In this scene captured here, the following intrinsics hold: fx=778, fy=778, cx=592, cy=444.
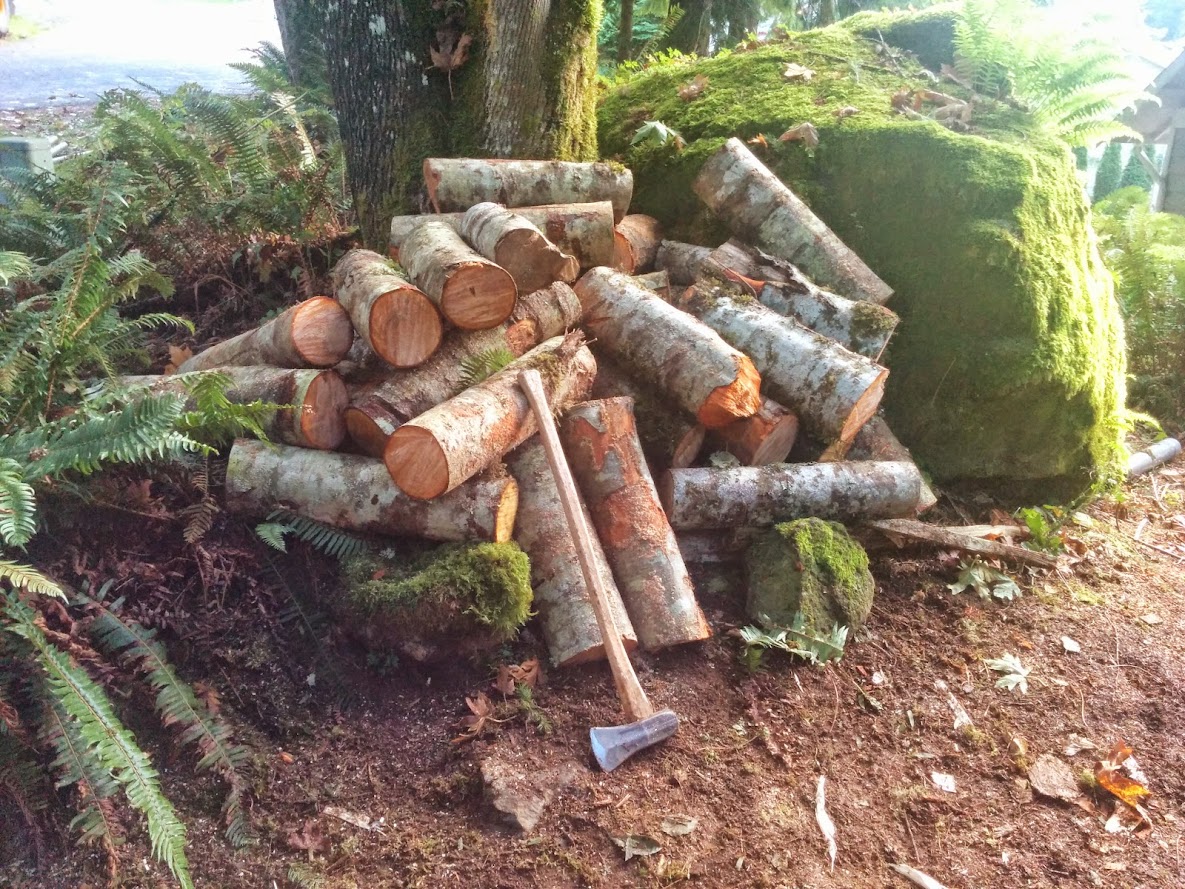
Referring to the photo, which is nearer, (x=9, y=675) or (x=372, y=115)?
(x=9, y=675)

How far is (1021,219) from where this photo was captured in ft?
13.5

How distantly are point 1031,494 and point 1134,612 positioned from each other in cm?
79

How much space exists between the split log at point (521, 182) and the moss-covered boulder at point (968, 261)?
0.71 meters

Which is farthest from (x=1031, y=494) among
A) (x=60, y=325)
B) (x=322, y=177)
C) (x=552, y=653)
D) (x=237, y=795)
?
(x=60, y=325)

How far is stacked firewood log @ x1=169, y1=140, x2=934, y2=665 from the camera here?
294 centimetres

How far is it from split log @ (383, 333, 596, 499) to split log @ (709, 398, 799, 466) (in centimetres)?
83

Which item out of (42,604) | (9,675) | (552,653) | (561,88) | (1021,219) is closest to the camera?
(9,675)

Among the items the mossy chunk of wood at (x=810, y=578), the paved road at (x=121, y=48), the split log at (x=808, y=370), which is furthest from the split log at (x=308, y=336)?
the paved road at (x=121, y=48)

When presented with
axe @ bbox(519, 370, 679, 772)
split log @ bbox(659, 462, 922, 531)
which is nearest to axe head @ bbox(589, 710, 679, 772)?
axe @ bbox(519, 370, 679, 772)

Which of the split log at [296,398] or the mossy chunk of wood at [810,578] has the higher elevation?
the split log at [296,398]

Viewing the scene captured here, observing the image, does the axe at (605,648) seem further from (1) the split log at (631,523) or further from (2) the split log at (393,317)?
(2) the split log at (393,317)

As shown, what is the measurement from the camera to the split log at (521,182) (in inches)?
154

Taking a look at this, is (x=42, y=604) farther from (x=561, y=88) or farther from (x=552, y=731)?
(x=561, y=88)

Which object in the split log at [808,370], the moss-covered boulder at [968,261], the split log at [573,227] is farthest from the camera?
the moss-covered boulder at [968,261]
